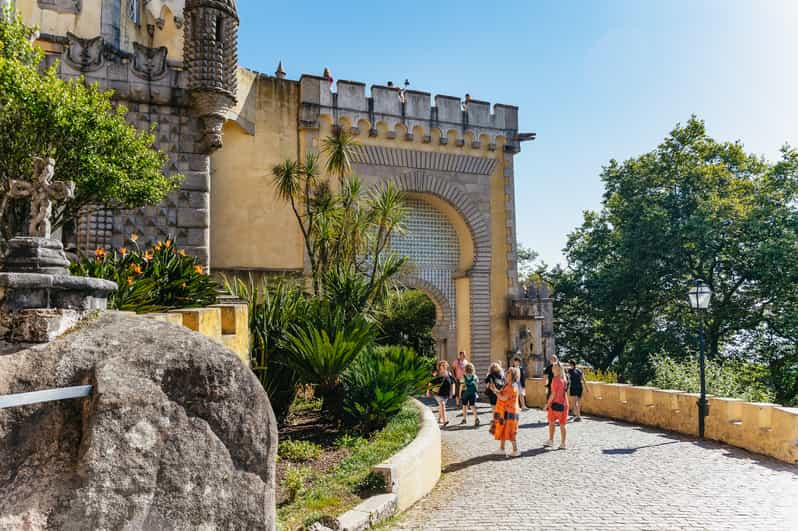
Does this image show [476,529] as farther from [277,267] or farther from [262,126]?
[262,126]

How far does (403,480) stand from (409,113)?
1360 cm

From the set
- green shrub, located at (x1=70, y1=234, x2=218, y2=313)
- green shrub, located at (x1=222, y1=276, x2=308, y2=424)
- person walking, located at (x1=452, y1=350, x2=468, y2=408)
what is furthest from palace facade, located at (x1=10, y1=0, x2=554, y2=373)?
green shrub, located at (x1=70, y1=234, x2=218, y2=313)

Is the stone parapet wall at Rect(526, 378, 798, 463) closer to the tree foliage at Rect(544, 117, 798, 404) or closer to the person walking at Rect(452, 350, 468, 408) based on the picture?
the person walking at Rect(452, 350, 468, 408)

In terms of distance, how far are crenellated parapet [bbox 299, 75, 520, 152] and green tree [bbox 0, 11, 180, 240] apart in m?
7.12

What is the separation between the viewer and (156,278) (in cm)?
722

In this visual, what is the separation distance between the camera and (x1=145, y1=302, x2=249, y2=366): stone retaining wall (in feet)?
18.4

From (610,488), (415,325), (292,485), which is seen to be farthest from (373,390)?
(415,325)

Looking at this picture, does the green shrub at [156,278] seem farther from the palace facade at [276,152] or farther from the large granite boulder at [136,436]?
the palace facade at [276,152]

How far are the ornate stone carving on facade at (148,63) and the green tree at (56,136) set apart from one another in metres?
3.23

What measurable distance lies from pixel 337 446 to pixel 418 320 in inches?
666

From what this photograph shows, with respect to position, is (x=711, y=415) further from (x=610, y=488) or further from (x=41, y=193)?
(x=41, y=193)

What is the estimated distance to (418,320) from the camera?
2491 cm

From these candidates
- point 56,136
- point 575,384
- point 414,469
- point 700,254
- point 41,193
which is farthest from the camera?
point 700,254

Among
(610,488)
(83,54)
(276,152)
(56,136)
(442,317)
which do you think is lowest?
(610,488)
